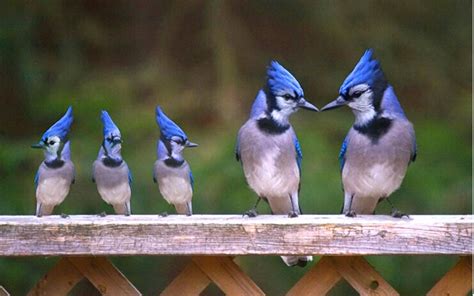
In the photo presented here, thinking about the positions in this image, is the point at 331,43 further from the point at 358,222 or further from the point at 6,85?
the point at 358,222

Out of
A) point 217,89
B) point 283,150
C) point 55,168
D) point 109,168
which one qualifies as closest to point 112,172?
point 109,168

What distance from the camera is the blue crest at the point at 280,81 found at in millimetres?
2879

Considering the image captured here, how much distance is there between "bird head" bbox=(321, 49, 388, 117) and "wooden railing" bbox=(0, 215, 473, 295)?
0.33 metres

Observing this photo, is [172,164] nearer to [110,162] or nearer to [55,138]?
[110,162]

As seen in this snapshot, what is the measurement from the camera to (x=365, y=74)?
288 centimetres

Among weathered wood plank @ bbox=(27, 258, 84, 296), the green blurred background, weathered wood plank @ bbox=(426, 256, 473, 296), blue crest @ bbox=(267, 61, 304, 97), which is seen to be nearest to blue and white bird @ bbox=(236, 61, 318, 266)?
blue crest @ bbox=(267, 61, 304, 97)

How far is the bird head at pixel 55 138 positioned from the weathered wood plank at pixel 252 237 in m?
0.35

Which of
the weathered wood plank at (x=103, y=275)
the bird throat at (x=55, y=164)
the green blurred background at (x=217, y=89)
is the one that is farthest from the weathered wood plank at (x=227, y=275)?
the green blurred background at (x=217, y=89)

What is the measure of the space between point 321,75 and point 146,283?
4.41 ft

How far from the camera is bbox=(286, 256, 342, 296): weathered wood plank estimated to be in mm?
2643

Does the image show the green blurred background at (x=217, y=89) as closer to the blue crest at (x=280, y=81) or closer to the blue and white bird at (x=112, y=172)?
the blue and white bird at (x=112, y=172)

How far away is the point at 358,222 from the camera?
260 centimetres

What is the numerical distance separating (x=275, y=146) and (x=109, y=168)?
1.46 ft

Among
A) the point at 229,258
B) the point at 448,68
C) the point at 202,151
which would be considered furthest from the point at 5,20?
the point at 229,258
